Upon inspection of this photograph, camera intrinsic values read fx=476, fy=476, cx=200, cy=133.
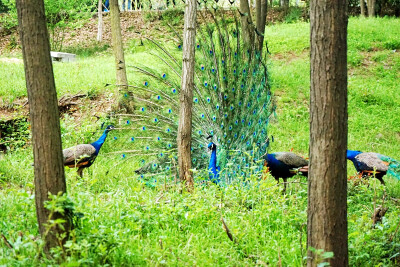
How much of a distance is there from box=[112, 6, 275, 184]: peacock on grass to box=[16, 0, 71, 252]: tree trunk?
385 cm

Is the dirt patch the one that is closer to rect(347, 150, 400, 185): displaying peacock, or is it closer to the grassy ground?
the grassy ground

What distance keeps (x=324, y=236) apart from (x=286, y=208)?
5.82ft

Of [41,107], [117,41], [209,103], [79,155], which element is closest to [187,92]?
[209,103]

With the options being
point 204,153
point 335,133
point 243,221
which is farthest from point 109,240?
point 204,153

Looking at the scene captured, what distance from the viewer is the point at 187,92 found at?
6.22 metres

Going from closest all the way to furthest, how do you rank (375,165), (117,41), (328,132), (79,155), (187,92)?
(328,132), (187,92), (79,155), (375,165), (117,41)

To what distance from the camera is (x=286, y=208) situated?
538 cm

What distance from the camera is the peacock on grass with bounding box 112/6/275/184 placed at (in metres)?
7.77

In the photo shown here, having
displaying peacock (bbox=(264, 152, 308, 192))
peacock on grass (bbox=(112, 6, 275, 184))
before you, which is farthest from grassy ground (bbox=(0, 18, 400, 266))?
peacock on grass (bbox=(112, 6, 275, 184))

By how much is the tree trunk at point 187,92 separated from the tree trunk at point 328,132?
2.68 meters

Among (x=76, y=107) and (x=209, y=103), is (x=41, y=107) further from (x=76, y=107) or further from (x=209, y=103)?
(x=76, y=107)

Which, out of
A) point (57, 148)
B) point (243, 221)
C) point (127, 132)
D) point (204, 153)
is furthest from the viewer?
point (127, 132)

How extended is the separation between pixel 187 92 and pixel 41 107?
9.32ft

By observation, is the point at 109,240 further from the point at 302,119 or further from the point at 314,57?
the point at 302,119
